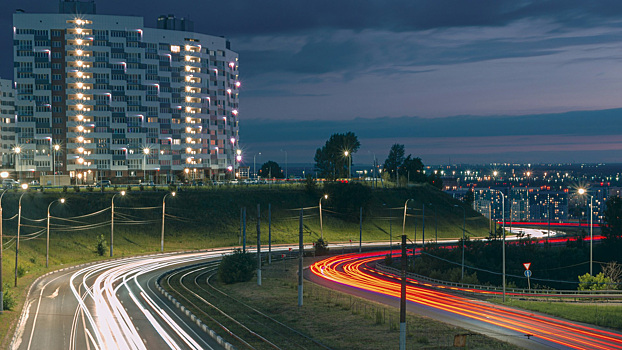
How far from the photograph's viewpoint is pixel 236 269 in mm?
60125

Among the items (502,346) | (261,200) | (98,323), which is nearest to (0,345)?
(98,323)

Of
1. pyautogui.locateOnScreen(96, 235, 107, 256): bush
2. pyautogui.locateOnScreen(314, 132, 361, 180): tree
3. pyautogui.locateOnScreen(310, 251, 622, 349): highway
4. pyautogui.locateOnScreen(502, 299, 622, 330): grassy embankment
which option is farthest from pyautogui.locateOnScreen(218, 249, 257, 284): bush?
pyautogui.locateOnScreen(314, 132, 361, 180): tree

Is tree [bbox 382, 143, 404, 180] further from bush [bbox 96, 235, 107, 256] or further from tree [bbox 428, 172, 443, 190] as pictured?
bush [bbox 96, 235, 107, 256]

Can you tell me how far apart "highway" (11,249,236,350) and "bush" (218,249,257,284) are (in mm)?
7133

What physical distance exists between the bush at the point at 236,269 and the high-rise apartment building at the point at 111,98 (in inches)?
3289

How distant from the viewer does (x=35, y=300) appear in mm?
47781

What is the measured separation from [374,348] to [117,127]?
136 metres

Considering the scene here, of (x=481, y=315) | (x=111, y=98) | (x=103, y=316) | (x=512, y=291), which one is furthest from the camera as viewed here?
(x=111, y=98)

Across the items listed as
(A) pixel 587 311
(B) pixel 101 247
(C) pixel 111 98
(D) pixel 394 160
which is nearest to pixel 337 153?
(D) pixel 394 160

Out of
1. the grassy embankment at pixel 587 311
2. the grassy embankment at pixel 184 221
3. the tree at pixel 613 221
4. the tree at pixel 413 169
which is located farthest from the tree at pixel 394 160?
the grassy embankment at pixel 587 311

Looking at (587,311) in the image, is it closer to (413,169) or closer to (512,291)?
(512,291)

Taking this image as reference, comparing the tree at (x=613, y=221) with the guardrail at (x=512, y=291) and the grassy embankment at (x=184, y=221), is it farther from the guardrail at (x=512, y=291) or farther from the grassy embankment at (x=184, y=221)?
the guardrail at (x=512, y=291)

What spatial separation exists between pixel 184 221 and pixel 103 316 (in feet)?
209

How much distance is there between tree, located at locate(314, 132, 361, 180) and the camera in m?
174
